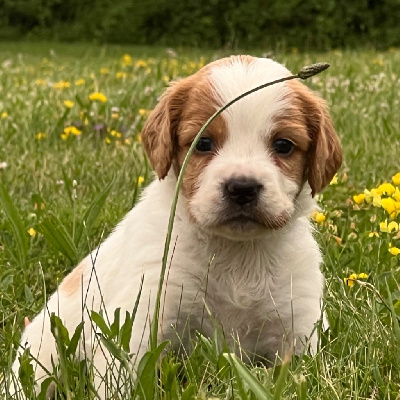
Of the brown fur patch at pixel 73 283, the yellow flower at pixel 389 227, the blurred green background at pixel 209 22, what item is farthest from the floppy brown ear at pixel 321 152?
the blurred green background at pixel 209 22

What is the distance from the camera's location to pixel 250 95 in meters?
3.19

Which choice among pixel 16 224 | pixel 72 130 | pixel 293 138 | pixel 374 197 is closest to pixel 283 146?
pixel 293 138

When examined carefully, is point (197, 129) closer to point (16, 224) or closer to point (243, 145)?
point (243, 145)

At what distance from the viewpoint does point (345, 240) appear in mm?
4625

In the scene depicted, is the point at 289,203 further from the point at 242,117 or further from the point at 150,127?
the point at 150,127

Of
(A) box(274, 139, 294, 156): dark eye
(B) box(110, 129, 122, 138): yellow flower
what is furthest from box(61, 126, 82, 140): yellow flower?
(A) box(274, 139, 294, 156): dark eye

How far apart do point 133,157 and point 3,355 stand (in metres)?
3.42

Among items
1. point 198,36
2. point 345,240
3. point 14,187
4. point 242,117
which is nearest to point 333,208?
point 345,240

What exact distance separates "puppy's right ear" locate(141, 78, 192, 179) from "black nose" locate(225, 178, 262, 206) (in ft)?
1.25

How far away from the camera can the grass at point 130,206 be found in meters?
2.70

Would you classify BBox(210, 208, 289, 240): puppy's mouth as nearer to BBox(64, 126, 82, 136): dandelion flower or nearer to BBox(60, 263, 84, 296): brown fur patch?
BBox(60, 263, 84, 296): brown fur patch

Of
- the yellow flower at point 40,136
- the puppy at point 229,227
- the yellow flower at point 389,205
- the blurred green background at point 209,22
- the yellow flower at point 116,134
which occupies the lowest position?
the blurred green background at point 209,22

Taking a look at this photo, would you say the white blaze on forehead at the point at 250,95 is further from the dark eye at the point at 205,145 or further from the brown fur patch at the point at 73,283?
the brown fur patch at the point at 73,283

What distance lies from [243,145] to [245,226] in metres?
0.31
